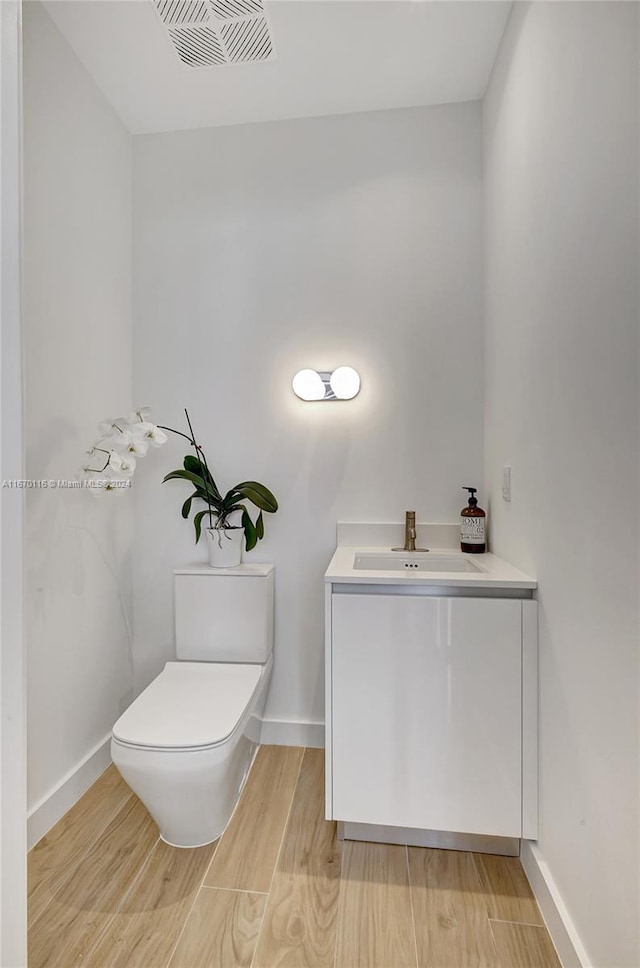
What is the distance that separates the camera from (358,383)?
209 centimetres

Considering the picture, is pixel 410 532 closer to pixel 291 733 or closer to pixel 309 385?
pixel 309 385

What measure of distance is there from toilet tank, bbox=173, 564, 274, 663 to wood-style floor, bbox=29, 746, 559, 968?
0.53 meters

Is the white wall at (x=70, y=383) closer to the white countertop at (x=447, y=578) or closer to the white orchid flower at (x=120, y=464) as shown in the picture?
the white orchid flower at (x=120, y=464)

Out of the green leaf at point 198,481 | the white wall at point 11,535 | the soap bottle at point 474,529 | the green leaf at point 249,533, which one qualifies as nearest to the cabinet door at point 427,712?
the soap bottle at point 474,529

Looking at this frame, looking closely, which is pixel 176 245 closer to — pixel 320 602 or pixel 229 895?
pixel 320 602

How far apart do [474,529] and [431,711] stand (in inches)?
28.5

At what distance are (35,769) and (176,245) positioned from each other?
207 centimetres

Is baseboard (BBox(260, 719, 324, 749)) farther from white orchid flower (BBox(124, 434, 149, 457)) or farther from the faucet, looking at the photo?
white orchid flower (BBox(124, 434, 149, 457))

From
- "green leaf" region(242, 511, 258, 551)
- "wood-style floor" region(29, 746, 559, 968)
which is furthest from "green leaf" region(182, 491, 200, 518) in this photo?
"wood-style floor" region(29, 746, 559, 968)

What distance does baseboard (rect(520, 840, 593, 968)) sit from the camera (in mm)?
1100

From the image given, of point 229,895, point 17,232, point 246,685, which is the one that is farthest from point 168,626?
point 17,232

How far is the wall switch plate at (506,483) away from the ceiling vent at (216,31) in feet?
5.60

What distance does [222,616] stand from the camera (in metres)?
1.97

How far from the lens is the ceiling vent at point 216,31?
1625 millimetres
